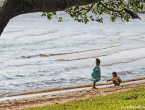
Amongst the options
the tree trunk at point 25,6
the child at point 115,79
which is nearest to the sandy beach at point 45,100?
the child at point 115,79

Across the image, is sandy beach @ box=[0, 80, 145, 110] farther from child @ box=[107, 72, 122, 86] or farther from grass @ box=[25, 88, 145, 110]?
grass @ box=[25, 88, 145, 110]

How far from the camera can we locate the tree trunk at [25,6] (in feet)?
21.1

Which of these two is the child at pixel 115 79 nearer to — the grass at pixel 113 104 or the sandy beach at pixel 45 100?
the sandy beach at pixel 45 100

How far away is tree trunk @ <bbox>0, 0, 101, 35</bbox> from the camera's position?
6.44 meters

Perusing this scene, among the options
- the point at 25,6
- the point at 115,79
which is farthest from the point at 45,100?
the point at 25,6

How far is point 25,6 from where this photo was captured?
6.67 meters

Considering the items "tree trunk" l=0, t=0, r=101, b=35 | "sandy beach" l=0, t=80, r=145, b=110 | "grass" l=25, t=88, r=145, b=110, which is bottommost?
"sandy beach" l=0, t=80, r=145, b=110

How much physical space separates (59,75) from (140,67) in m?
6.80

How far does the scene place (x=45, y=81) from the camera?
24859mm

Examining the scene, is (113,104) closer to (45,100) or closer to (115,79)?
(45,100)

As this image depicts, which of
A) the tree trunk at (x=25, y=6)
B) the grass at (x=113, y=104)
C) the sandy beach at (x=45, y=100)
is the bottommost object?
the sandy beach at (x=45, y=100)

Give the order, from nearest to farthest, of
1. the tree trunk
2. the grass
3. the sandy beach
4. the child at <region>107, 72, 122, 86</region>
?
the tree trunk < the grass < the sandy beach < the child at <region>107, 72, 122, 86</region>

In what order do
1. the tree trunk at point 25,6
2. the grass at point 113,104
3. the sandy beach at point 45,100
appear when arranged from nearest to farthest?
the tree trunk at point 25,6 → the grass at point 113,104 → the sandy beach at point 45,100

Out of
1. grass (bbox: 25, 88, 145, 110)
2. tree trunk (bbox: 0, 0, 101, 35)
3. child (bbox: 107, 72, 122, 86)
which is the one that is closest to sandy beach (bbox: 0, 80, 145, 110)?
child (bbox: 107, 72, 122, 86)
